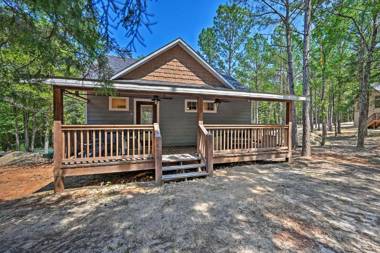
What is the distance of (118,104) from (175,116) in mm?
2592

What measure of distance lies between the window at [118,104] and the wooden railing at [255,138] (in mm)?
4116

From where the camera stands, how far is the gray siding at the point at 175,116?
820 cm

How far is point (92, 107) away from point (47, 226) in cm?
587

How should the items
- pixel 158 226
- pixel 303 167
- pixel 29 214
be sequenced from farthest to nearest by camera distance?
pixel 303 167, pixel 29 214, pixel 158 226

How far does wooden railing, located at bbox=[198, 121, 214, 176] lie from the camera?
561 cm

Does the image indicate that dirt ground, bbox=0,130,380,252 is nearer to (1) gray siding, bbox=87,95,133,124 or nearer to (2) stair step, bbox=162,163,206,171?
(2) stair step, bbox=162,163,206,171

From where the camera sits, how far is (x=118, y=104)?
8.45 m

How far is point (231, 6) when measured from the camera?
9.45m

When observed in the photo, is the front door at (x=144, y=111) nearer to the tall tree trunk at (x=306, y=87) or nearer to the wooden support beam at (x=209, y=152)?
the wooden support beam at (x=209, y=152)

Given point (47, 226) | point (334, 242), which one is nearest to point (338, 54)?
point (334, 242)

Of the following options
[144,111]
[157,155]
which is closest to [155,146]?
[157,155]

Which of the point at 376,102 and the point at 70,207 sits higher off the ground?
the point at 376,102

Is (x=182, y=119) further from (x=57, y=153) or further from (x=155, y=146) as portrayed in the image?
(x=57, y=153)

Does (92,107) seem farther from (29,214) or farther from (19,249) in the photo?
(19,249)
